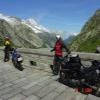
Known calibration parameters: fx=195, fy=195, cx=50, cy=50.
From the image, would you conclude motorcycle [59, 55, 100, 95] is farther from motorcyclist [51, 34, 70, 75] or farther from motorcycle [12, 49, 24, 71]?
motorcycle [12, 49, 24, 71]

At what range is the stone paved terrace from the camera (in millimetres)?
6969

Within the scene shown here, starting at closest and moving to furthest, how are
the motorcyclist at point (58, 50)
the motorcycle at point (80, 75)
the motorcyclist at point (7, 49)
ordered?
the motorcycle at point (80, 75) → the motorcyclist at point (58, 50) → the motorcyclist at point (7, 49)

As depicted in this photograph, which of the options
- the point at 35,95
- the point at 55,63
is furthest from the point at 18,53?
the point at 35,95

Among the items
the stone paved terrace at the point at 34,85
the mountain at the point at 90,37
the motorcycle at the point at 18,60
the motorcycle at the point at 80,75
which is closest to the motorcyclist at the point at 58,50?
the stone paved terrace at the point at 34,85

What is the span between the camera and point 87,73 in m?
6.90

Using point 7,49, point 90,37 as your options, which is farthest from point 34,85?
point 90,37

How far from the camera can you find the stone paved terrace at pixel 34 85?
6.97 m

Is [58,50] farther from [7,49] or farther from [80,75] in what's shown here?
[7,49]

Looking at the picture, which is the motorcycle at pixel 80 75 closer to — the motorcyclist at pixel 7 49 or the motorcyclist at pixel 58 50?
the motorcyclist at pixel 58 50

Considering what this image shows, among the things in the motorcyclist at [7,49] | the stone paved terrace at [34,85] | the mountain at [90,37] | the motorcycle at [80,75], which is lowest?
the stone paved terrace at [34,85]

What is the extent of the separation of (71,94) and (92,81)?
912 mm

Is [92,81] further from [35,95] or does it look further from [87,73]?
[35,95]

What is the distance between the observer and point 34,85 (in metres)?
8.43

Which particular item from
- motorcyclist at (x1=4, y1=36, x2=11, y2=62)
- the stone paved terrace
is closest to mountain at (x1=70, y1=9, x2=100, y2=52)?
motorcyclist at (x1=4, y1=36, x2=11, y2=62)
